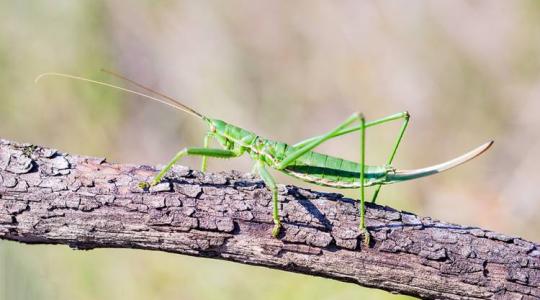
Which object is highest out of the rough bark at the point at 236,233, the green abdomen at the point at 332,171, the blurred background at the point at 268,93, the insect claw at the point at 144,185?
the blurred background at the point at 268,93

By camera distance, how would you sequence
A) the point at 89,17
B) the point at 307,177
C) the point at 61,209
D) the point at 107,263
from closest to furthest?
the point at 61,209 < the point at 307,177 < the point at 107,263 < the point at 89,17

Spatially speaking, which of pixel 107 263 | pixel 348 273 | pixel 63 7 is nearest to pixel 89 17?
pixel 63 7

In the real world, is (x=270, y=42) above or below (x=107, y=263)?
above

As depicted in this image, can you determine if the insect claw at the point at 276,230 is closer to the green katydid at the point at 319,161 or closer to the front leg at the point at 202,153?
the green katydid at the point at 319,161

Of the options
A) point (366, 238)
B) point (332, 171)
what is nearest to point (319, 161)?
point (332, 171)

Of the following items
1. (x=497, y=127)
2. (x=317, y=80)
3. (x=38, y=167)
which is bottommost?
(x=38, y=167)

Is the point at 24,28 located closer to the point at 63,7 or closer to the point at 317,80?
the point at 63,7

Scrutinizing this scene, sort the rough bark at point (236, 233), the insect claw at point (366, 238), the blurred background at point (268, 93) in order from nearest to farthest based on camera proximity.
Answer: the rough bark at point (236, 233), the insect claw at point (366, 238), the blurred background at point (268, 93)

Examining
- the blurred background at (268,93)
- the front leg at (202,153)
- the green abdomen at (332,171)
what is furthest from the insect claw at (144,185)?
the blurred background at (268,93)
